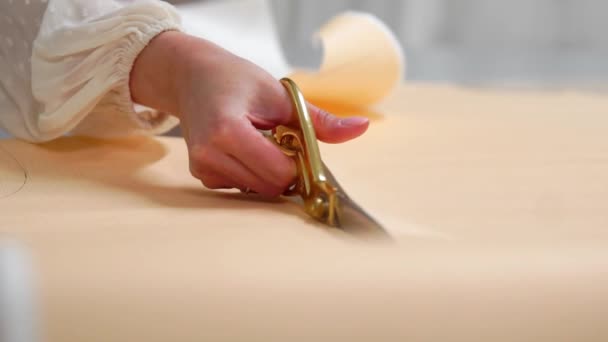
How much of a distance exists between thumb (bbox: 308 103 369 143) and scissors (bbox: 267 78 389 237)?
13mm

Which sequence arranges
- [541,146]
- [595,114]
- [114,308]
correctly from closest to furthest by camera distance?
[114,308] → [541,146] → [595,114]

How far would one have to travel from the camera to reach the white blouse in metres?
0.59

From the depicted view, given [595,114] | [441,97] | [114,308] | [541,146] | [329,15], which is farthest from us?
[329,15]

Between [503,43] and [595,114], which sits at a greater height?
[595,114]

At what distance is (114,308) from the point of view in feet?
1.15

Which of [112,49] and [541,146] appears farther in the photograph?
[541,146]

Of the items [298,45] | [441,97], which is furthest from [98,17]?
[298,45]

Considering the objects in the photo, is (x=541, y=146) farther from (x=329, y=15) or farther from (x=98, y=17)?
(x=329, y=15)

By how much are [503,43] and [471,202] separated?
4.34 feet

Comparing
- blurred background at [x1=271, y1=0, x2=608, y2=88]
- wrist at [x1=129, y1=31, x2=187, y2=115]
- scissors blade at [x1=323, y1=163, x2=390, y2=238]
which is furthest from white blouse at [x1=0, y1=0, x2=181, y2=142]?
blurred background at [x1=271, y1=0, x2=608, y2=88]

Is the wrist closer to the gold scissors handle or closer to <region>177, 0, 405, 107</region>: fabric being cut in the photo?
the gold scissors handle

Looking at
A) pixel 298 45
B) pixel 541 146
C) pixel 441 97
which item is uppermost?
pixel 541 146

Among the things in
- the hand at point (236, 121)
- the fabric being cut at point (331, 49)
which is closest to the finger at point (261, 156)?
the hand at point (236, 121)

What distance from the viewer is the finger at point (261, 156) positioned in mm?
489
